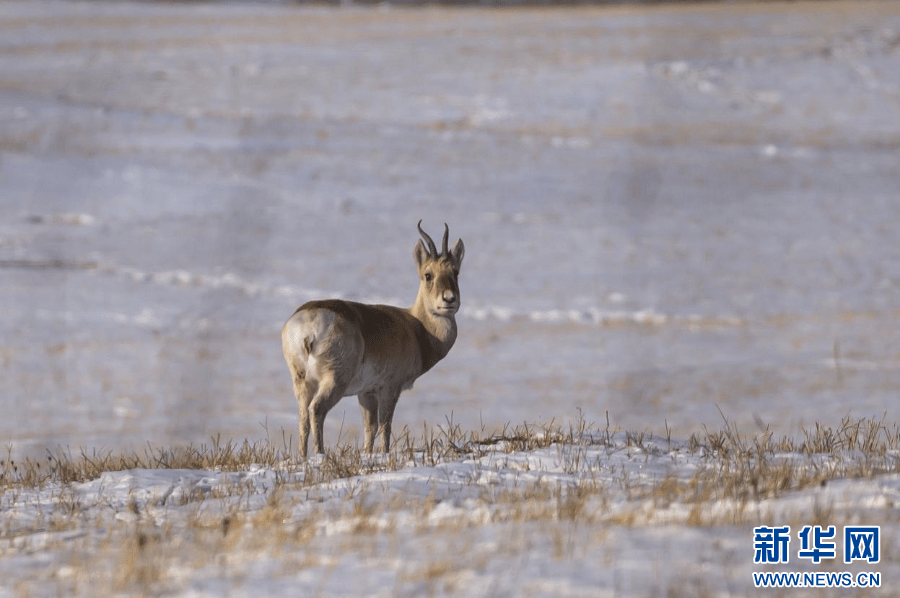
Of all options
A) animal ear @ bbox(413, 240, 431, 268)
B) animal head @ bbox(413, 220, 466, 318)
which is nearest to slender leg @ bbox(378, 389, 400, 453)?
animal head @ bbox(413, 220, 466, 318)

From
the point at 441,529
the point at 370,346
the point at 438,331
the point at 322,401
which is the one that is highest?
the point at 438,331

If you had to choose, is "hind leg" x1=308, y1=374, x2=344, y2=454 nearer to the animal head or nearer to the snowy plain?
the snowy plain

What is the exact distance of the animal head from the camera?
31.4ft

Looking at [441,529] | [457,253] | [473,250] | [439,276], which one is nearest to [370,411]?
[439,276]

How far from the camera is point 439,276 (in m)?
9.73

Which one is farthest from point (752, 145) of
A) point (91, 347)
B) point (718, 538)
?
point (718, 538)

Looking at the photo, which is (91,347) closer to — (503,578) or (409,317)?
(409,317)

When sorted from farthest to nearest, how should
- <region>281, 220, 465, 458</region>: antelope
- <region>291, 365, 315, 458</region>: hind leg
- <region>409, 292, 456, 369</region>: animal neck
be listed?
<region>409, 292, 456, 369</region>: animal neck, <region>291, 365, 315, 458</region>: hind leg, <region>281, 220, 465, 458</region>: antelope

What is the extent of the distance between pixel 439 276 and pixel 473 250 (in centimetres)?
1670

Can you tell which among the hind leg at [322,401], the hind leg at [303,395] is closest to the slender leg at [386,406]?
the hind leg at [322,401]

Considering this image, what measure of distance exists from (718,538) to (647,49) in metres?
32.9

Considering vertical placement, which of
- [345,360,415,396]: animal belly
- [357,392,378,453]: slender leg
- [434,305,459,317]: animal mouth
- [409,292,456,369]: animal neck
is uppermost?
[434,305,459,317]: animal mouth

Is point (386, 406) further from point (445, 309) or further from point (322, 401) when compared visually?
point (445, 309)

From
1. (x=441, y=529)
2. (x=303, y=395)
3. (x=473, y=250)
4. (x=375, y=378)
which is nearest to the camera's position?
(x=441, y=529)
